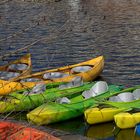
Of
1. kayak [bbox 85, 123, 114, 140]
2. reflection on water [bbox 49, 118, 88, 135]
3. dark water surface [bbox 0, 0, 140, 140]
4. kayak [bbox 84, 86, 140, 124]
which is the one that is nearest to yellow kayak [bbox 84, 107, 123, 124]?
kayak [bbox 84, 86, 140, 124]

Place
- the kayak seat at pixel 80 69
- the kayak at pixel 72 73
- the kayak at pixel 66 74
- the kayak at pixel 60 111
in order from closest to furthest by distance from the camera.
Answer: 1. the kayak at pixel 60 111
2. the kayak at pixel 66 74
3. the kayak at pixel 72 73
4. the kayak seat at pixel 80 69

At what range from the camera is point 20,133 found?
345 inches

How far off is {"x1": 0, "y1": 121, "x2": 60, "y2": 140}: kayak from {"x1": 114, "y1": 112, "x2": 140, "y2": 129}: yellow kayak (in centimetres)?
556

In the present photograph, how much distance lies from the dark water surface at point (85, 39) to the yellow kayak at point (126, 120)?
0.31m

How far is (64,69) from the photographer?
810 inches

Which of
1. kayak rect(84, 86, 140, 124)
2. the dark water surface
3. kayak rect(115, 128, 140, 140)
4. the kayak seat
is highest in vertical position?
kayak rect(84, 86, 140, 124)

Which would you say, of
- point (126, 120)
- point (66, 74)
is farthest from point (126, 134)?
point (66, 74)

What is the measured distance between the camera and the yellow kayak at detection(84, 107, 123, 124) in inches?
577

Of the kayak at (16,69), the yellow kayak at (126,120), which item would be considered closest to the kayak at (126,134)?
the yellow kayak at (126,120)

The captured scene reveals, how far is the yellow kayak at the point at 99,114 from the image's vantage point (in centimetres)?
1466

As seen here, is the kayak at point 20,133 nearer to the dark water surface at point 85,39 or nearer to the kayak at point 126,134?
the dark water surface at point 85,39

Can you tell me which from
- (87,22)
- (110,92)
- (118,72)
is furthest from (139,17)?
(110,92)

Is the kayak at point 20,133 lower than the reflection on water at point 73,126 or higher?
higher

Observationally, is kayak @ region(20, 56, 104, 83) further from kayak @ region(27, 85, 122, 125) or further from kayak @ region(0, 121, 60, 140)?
kayak @ region(0, 121, 60, 140)
